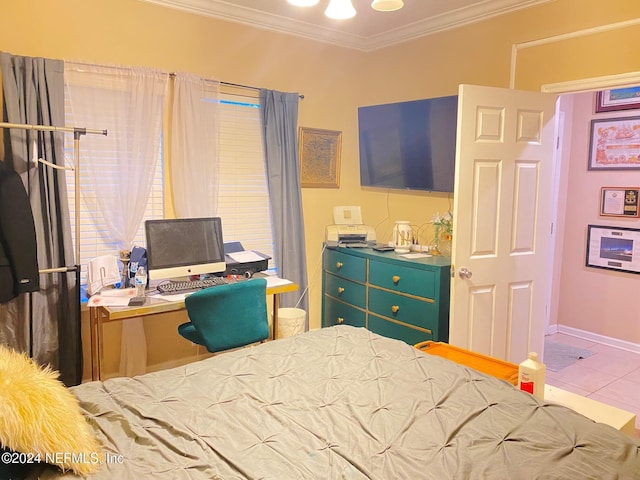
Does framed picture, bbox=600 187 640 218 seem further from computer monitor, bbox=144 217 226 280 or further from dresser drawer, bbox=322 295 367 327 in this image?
computer monitor, bbox=144 217 226 280

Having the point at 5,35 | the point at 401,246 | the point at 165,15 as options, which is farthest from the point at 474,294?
the point at 5,35

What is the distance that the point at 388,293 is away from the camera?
3686 mm

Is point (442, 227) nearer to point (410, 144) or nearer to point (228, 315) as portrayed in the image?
point (410, 144)

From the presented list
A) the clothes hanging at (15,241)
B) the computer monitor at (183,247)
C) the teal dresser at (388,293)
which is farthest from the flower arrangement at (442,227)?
the clothes hanging at (15,241)

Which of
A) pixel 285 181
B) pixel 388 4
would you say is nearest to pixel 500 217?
pixel 388 4

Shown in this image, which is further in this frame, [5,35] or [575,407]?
[5,35]

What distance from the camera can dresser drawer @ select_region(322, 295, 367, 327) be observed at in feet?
13.1

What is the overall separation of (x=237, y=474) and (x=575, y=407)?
4.84 ft

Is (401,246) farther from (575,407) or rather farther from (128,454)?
(128,454)

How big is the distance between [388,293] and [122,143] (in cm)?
216

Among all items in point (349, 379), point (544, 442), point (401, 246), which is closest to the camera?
point (544, 442)

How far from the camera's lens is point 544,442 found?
143 cm

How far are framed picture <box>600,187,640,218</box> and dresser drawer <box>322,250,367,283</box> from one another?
2378 millimetres

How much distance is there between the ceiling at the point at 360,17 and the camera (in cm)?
347
